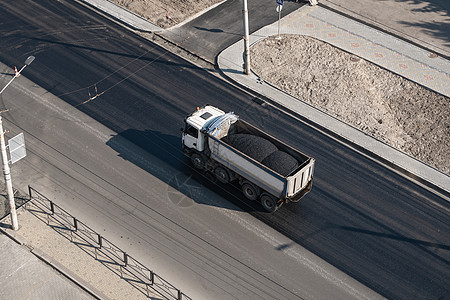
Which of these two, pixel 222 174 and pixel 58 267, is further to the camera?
pixel 222 174

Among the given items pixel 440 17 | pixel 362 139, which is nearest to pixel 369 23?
pixel 440 17

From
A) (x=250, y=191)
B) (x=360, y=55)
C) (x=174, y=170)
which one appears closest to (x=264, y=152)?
(x=250, y=191)

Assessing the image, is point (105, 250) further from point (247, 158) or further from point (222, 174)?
point (247, 158)

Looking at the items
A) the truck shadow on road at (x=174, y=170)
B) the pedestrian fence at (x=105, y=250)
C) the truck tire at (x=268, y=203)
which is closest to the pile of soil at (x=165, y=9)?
the truck shadow on road at (x=174, y=170)

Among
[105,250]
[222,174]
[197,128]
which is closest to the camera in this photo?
[105,250]

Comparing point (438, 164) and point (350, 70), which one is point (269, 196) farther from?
point (350, 70)

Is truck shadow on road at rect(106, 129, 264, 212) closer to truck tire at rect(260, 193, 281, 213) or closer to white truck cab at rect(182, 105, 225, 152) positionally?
truck tire at rect(260, 193, 281, 213)

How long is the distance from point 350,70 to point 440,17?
11.9 metres

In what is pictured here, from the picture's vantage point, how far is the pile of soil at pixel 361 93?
39125 mm

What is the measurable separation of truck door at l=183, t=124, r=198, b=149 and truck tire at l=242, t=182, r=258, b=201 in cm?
362

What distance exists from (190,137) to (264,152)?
454 centimetres

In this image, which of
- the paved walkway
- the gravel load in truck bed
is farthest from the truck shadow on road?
the paved walkway

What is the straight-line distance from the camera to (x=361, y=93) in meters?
41.9

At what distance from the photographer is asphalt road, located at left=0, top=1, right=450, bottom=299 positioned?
31.2 m
